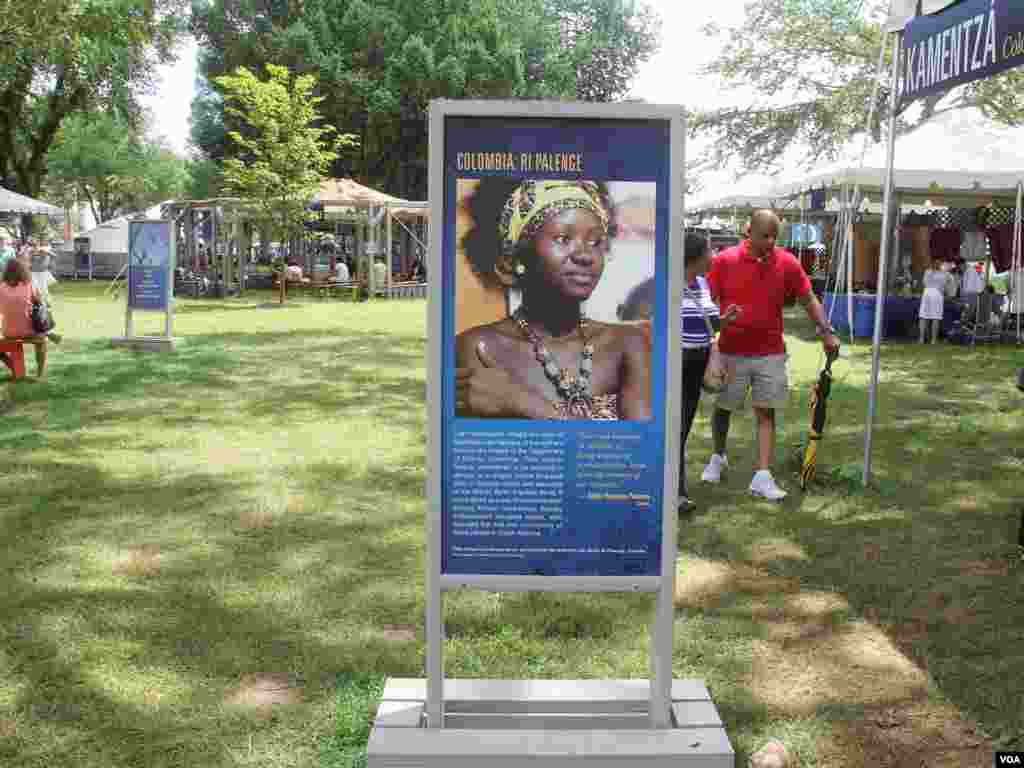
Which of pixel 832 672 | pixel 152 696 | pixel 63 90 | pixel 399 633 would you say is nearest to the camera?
pixel 152 696

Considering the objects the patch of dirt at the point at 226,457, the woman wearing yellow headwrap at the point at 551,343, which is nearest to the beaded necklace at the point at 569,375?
the woman wearing yellow headwrap at the point at 551,343

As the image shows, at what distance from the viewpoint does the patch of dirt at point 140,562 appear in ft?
16.6

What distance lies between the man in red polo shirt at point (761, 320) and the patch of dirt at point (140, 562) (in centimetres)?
356

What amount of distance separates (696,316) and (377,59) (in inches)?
1397

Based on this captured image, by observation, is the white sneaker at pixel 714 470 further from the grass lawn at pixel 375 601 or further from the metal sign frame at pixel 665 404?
the metal sign frame at pixel 665 404

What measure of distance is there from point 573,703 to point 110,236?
135ft

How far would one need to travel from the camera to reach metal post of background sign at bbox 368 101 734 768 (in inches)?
117

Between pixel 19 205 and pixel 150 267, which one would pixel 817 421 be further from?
pixel 19 205

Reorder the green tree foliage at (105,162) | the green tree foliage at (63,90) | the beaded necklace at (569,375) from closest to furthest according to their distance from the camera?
the beaded necklace at (569,375)
the green tree foliage at (63,90)
the green tree foliage at (105,162)

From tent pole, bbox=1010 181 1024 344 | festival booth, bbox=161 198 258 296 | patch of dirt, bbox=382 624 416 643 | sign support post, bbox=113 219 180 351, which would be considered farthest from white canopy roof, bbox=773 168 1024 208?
festival booth, bbox=161 198 258 296

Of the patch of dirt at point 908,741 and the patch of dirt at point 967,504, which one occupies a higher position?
the patch of dirt at point 967,504

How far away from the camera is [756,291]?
6492mm

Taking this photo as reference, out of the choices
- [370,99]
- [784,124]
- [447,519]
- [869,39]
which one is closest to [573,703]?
[447,519]

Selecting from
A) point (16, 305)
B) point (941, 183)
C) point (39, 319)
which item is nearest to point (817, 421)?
point (39, 319)
